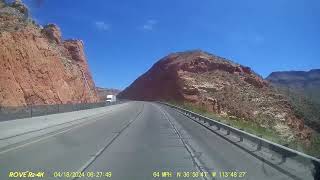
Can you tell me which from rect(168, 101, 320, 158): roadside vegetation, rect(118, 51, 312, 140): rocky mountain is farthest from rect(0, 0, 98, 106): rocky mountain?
rect(118, 51, 312, 140): rocky mountain

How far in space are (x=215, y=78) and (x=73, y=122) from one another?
91792 millimetres

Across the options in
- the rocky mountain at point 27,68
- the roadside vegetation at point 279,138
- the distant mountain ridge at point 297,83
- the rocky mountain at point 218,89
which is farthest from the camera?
the distant mountain ridge at point 297,83

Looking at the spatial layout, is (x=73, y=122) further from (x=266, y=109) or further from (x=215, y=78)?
(x=215, y=78)

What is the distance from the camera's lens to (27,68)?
51844 mm

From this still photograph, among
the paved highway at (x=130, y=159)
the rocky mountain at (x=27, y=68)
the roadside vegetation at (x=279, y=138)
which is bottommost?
the paved highway at (x=130, y=159)

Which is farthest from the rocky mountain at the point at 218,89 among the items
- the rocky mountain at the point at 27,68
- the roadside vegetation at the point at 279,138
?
the roadside vegetation at the point at 279,138

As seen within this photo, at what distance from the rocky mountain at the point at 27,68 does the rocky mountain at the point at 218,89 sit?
986 inches

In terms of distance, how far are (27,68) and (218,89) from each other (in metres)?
65.4

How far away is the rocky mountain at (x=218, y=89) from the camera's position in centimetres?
7850

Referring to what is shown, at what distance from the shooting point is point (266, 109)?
79.6 m

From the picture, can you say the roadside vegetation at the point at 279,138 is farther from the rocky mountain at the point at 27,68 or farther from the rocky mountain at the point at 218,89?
the rocky mountain at the point at 218,89

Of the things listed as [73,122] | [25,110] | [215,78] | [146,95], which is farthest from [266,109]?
[146,95]

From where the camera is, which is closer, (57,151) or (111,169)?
(111,169)

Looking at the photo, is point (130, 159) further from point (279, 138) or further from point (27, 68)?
point (27, 68)
